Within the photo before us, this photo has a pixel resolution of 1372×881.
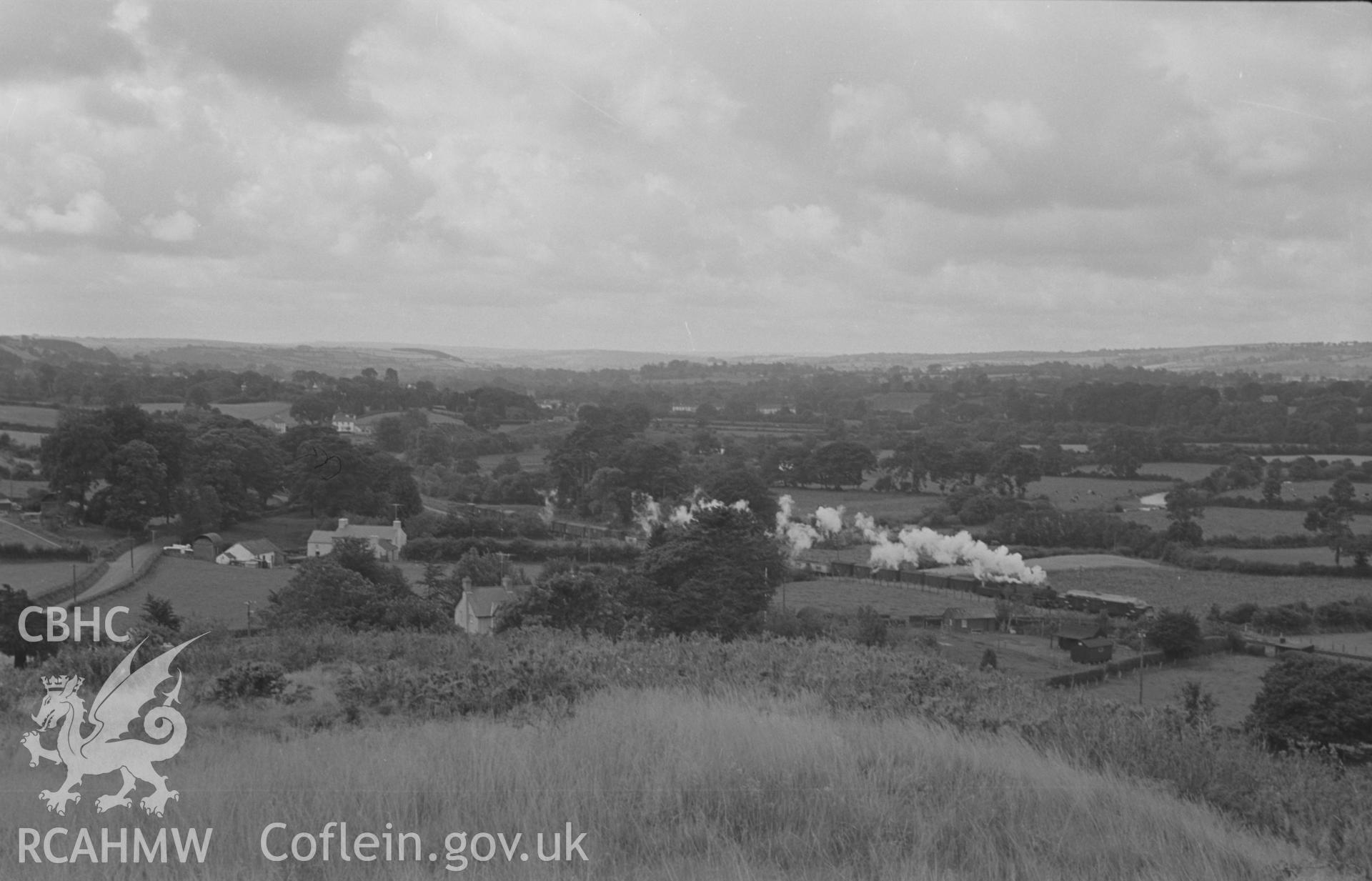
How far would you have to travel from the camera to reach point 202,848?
304 cm

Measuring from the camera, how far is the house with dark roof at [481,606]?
36.5ft

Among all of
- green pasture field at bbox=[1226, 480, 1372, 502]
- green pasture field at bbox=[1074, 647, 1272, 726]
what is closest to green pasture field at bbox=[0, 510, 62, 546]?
Answer: green pasture field at bbox=[1074, 647, 1272, 726]

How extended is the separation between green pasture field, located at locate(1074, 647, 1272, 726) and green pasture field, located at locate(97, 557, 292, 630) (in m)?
8.01

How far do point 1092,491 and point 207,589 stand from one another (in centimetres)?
2135

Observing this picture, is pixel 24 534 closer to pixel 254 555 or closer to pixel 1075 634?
pixel 254 555

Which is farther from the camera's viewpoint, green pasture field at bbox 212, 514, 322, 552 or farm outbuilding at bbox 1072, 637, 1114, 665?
green pasture field at bbox 212, 514, 322, 552

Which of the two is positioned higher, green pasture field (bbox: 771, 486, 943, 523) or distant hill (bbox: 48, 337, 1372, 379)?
distant hill (bbox: 48, 337, 1372, 379)

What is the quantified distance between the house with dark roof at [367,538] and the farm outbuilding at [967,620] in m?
7.74

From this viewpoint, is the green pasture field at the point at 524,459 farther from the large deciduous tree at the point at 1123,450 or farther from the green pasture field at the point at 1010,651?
the large deciduous tree at the point at 1123,450

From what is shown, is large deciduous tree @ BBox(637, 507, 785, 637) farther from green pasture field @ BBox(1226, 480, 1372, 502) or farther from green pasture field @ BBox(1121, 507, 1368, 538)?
green pasture field @ BBox(1226, 480, 1372, 502)

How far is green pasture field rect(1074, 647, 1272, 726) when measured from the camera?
9625 millimetres

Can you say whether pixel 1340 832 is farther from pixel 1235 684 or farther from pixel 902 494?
pixel 902 494

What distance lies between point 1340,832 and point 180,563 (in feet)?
34.6

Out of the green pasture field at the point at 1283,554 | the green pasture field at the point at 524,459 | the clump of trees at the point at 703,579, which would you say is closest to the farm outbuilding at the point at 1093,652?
the clump of trees at the point at 703,579
